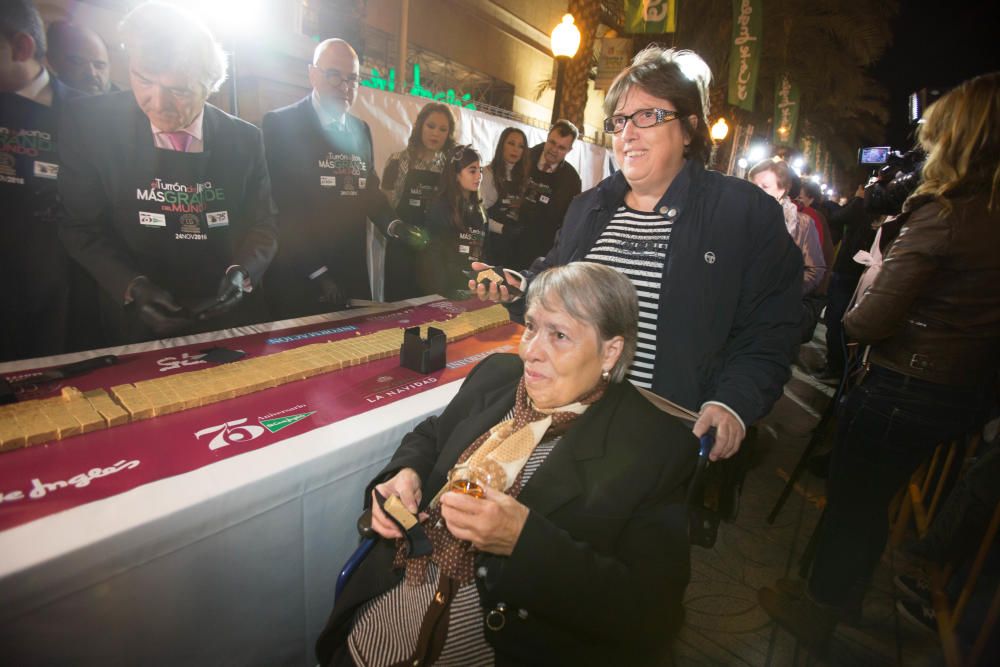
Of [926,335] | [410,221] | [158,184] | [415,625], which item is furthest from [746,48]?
[415,625]

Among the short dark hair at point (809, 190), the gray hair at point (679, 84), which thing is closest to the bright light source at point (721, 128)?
the short dark hair at point (809, 190)

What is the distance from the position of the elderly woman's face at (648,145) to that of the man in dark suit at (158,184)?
2.14m

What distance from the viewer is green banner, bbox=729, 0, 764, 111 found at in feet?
28.3

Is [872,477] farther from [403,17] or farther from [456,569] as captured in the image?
[403,17]

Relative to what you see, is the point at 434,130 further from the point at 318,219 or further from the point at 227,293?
the point at 227,293

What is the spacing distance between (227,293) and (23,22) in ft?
5.29

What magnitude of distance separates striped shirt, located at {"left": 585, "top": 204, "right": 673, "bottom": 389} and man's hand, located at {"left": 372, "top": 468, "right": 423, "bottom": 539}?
3.01 ft

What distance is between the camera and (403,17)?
4582mm

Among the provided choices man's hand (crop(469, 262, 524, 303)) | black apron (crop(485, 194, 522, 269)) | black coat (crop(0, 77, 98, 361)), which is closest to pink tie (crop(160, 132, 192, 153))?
Result: black coat (crop(0, 77, 98, 361))

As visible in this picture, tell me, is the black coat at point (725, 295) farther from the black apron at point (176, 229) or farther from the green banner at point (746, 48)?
the green banner at point (746, 48)

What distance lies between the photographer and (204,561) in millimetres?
1378

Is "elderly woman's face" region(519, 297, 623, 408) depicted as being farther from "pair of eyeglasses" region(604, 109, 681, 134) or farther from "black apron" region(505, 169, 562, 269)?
"black apron" region(505, 169, 562, 269)

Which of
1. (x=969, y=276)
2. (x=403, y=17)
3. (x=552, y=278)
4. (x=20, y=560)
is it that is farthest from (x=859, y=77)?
(x=20, y=560)

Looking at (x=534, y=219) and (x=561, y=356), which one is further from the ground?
(x=534, y=219)
